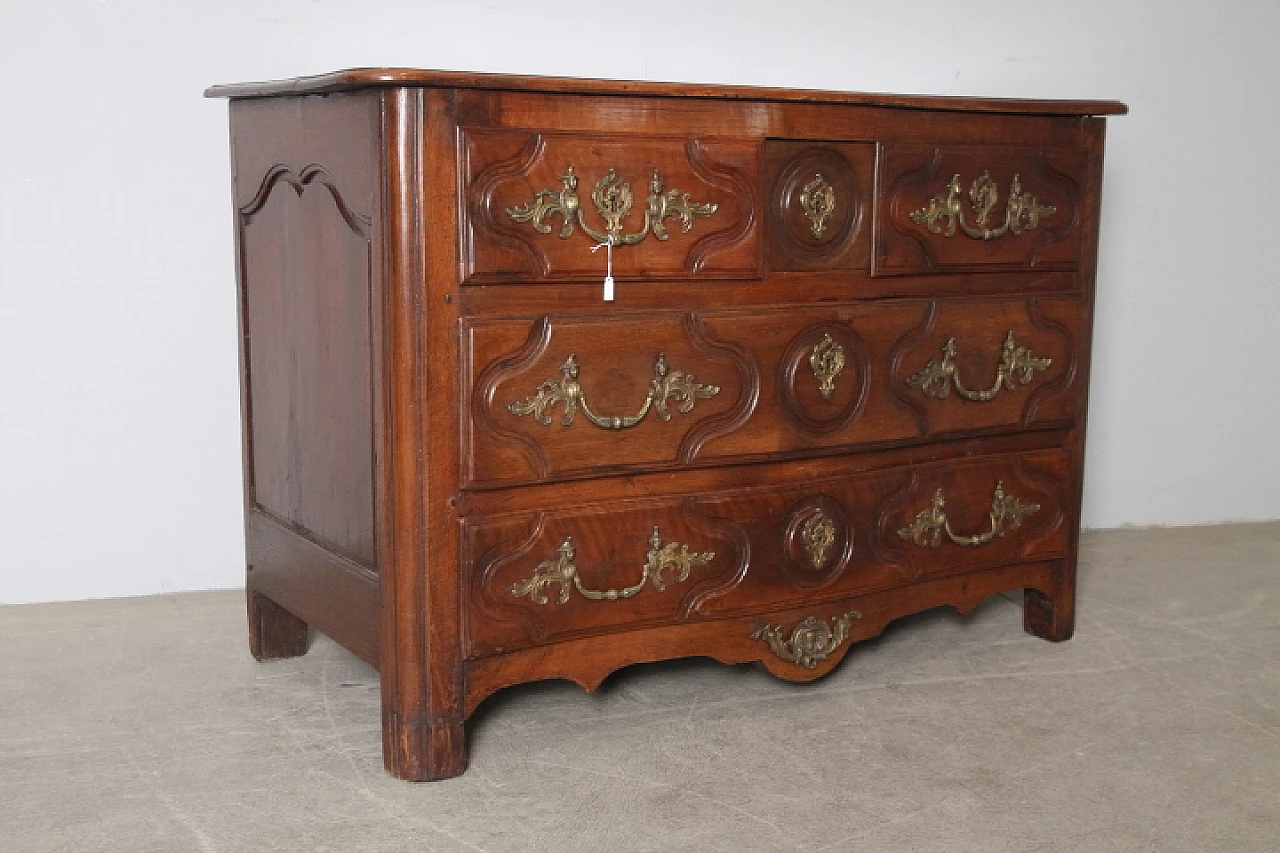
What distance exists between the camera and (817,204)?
8.19 feet

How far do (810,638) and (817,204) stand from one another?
75 centimetres

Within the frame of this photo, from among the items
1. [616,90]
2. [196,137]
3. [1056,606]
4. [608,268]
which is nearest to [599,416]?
[608,268]

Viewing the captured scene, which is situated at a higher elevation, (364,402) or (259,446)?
(364,402)

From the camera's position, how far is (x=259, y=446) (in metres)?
2.77

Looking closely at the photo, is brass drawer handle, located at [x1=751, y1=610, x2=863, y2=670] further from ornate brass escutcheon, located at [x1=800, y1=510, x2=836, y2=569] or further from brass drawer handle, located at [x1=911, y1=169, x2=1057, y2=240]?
brass drawer handle, located at [x1=911, y1=169, x2=1057, y2=240]

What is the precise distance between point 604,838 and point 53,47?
1937mm

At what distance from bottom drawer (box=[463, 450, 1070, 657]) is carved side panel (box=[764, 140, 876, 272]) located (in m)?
0.38

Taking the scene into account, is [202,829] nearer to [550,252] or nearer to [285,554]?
[285,554]

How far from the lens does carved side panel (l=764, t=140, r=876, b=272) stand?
2.46 meters

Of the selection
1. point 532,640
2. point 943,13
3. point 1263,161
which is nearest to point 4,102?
point 532,640

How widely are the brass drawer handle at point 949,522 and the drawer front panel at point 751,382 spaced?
139 millimetres

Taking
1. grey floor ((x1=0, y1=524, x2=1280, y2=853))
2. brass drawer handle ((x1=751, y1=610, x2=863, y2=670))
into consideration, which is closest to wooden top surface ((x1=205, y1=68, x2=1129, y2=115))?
brass drawer handle ((x1=751, y1=610, x2=863, y2=670))

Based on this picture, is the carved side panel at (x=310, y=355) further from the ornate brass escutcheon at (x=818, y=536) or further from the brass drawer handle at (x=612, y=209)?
the ornate brass escutcheon at (x=818, y=536)

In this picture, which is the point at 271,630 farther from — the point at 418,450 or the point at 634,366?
the point at 634,366
